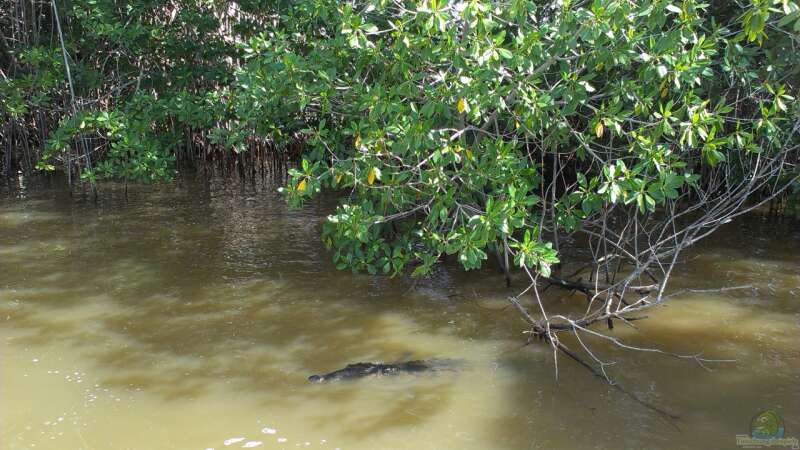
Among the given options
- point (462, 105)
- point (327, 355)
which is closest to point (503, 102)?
point (462, 105)

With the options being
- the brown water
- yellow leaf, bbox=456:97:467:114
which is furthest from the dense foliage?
the brown water

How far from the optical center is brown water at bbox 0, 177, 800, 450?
251cm

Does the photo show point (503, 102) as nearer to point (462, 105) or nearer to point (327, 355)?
point (462, 105)

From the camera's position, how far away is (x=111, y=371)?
2977mm

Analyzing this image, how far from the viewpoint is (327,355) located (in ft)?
10.3

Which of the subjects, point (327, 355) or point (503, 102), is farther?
point (327, 355)

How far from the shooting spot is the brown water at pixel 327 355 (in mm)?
2506

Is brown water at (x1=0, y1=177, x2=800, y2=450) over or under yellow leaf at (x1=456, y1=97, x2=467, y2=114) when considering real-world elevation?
under

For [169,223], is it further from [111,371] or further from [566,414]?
[566,414]

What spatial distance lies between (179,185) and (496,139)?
193 inches

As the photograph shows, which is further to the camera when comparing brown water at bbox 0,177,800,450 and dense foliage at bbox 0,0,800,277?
dense foliage at bbox 0,0,800,277

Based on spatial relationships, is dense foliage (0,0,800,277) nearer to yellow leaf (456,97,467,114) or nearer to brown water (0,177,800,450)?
yellow leaf (456,97,467,114)

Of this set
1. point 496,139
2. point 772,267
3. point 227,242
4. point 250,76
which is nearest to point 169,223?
point 227,242

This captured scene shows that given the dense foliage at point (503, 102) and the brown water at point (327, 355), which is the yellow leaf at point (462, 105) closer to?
the dense foliage at point (503, 102)
